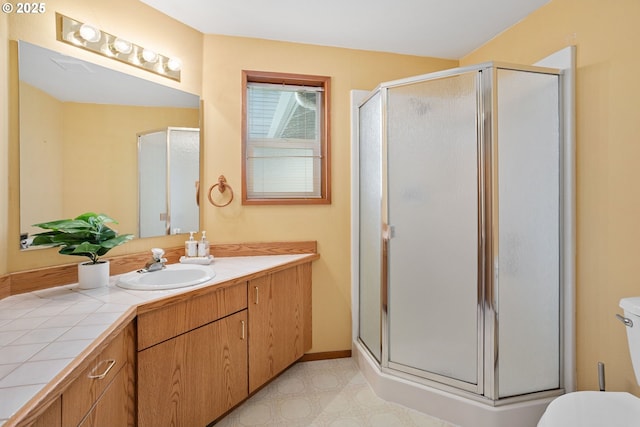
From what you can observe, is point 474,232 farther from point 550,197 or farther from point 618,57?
point 618,57

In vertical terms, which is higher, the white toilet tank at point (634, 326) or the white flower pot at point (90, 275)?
the white flower pot at point (90, 275)

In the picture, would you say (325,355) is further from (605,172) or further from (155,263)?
(605,172)

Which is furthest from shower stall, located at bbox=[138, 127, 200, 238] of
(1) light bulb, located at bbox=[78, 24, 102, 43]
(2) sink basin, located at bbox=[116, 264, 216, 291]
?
(1) light bulb, located at bbox=[78, 24, 102, 43]

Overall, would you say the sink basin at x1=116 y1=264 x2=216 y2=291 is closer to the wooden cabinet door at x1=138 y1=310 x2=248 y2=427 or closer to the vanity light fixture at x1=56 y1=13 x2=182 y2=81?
the wooden cabinet door at x1=138 y1=310 x2=248 y2=427

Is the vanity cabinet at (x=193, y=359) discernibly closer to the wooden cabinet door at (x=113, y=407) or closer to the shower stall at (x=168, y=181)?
the wooden cabinet door at (x=113, y=407)

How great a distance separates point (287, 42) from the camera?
7.37 ft

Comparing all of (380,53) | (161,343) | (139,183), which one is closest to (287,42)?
(380,53)

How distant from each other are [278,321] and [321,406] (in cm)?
56

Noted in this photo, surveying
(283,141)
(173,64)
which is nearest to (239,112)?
(283,141)

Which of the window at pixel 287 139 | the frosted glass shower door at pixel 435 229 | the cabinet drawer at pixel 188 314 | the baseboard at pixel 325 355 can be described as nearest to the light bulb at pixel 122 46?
the window at pixel 287 139

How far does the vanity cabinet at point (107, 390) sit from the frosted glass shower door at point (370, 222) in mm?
1360

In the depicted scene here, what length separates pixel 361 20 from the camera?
6.49 feet

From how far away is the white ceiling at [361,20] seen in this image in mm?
1810

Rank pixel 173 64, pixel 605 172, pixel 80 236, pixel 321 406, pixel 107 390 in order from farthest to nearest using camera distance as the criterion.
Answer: pixel 173 64 < pixel 321 406 < pixel 605 172 < pixel 80 236 < pixel 107 390
